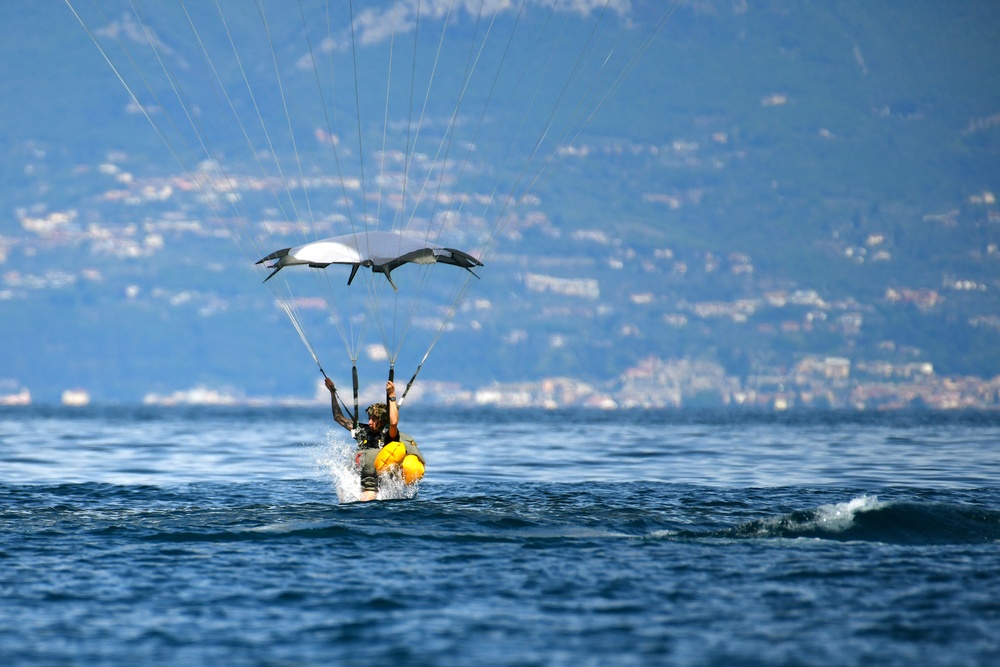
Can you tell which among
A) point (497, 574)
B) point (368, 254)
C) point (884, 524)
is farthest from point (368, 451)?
point (884, 524)

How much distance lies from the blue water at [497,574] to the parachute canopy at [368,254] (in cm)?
483

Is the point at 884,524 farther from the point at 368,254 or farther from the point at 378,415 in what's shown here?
the point at 368,254

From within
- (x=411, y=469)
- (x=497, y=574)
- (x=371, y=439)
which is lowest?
(x=497, y=574)

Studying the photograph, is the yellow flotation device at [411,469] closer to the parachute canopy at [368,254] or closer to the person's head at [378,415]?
the person's head at [378,415]

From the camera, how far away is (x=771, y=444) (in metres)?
60.3

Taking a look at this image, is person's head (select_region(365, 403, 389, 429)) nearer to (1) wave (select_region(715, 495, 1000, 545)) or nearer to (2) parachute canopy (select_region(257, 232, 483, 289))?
(2) parachute canopy (select_region(257, 232, 483, 289))

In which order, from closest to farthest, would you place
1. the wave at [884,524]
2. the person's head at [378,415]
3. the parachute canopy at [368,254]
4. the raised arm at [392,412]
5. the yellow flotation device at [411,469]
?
1. the wave at [884,524]
2. the raised arm at [392,412]
3. the yellow flotation device at [411,469]
4. the person's head at [378,415]
5. the parachute canopy at [368,254]

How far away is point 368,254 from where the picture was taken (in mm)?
26281

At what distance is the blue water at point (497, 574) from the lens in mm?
13258

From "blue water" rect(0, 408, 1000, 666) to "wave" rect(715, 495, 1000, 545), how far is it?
0.22 ft

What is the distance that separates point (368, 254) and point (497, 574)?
35.6ft

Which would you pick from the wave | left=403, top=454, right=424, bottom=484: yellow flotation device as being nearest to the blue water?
the wave

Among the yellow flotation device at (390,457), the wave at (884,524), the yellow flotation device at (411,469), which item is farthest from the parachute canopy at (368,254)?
the wave at (884,524)

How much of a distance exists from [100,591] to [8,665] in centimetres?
338
